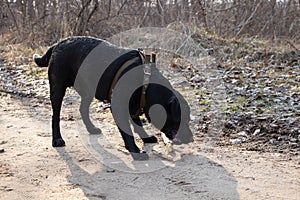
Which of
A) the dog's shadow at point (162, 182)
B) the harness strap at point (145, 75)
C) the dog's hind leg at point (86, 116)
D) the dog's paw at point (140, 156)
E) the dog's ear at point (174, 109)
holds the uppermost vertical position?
the harness strap at point (145, 75)

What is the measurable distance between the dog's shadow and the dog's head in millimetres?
224

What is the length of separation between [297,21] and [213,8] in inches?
106

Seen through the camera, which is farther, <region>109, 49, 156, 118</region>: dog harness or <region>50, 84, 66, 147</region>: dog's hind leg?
<region>50, 84, 66, 147</region>: dog's hind leg

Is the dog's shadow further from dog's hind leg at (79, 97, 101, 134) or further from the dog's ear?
dog's hind leg at (79, 97, 101, 134)

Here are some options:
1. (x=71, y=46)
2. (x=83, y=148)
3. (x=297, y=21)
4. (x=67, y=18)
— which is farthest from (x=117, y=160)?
(x=297, y=21)

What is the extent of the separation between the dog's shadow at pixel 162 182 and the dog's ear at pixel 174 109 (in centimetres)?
43

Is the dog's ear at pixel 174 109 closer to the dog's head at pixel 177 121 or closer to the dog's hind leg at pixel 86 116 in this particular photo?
the dog's head at pixel 177 121

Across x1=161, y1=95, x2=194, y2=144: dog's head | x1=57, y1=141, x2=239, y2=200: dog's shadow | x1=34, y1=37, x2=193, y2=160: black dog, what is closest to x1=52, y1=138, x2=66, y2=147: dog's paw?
x1=34, y1=37, x2=193, y2=160: black dog

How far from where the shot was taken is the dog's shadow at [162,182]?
2973 mm

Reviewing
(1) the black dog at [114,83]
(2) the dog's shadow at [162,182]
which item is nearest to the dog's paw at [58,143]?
(1) the black dog at [114,83]

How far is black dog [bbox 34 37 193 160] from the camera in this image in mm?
3570

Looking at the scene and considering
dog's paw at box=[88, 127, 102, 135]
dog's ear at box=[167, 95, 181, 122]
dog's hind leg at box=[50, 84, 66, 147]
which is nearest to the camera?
dog's ear at box=[167, 95, 181, 122]

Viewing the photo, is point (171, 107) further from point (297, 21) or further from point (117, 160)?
point (297, 21)

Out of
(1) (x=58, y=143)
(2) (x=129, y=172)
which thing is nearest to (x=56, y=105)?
(1) (x=58, y=143)
